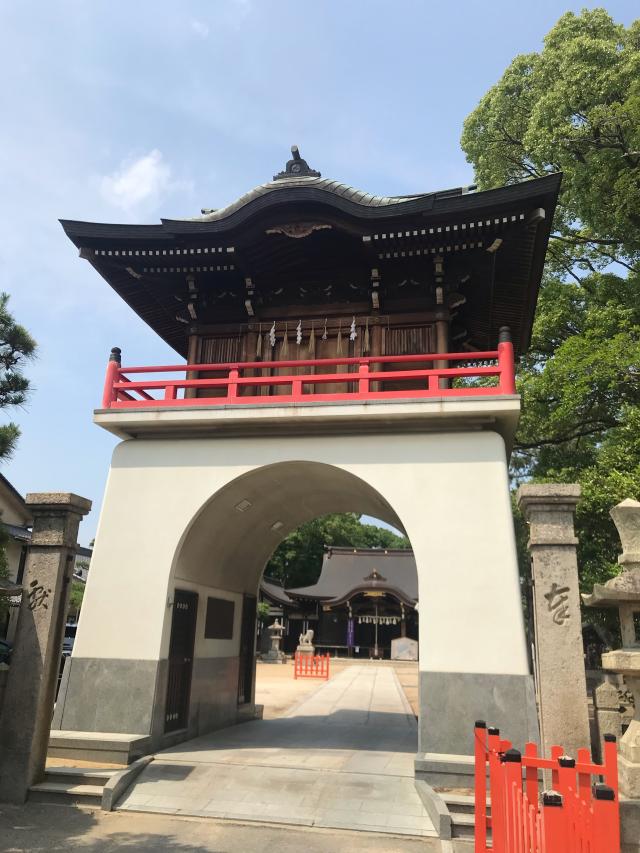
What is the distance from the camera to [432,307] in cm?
1121

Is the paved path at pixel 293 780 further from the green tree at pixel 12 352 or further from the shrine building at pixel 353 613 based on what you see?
the shrine building at pixel 353 613

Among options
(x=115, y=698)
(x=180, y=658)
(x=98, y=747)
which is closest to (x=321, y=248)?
(x=180, y=658)

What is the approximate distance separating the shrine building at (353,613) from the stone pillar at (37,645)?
30.5 m

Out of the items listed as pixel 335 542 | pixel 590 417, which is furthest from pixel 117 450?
pixel 335 542

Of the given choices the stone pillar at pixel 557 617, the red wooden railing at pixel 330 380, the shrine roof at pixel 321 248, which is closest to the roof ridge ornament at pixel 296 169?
the shrine roof at pixel 321 248

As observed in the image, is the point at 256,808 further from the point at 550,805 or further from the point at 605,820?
the point at 605,820

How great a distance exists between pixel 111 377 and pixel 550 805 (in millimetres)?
8843

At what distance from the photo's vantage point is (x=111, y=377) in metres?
10.2

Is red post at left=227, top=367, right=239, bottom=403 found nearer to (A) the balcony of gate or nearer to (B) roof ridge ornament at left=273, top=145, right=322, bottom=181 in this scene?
(A) the balcony of gate

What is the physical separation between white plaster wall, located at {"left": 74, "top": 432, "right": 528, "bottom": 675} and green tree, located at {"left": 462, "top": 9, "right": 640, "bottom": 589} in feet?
19.4

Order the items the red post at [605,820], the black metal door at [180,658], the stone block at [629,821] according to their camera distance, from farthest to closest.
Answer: the black metal door at [180,658], the stone block at [629,821], the red post at [605,820]

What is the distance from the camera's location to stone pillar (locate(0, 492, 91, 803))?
22.6ft

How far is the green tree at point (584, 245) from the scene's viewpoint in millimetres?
14250

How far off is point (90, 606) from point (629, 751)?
7.05m
